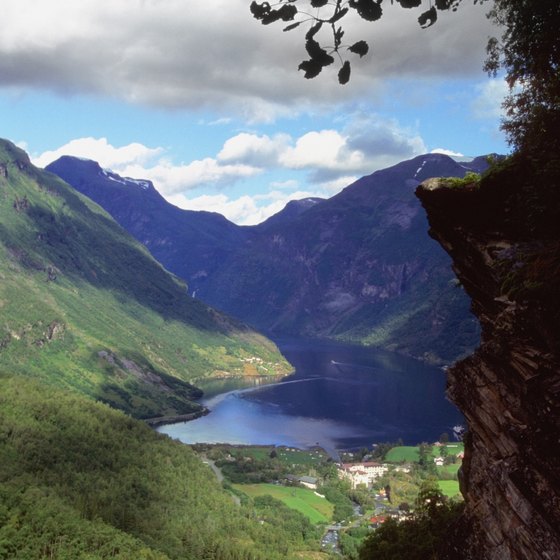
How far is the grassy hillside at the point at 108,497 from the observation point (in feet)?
203

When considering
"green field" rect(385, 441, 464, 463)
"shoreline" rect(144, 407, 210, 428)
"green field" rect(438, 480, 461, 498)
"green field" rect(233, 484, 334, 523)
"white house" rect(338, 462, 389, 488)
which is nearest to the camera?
"green field" rect(438, 480, 461, 498)

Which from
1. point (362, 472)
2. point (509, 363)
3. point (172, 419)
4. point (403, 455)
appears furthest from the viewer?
point (172, 419)

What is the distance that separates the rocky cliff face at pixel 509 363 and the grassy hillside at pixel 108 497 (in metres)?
50.6

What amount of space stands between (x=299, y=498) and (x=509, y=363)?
104 meters

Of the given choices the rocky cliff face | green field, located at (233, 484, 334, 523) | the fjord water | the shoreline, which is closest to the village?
green field, located at (233, 484, 334, 523)

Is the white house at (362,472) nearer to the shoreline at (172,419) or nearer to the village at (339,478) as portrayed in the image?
the village at (339,478)

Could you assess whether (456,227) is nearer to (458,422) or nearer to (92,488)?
(92,488)

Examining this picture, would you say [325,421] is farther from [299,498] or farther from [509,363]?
[509,363]

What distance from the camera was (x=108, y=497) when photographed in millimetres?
81875

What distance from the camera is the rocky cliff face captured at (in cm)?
1305

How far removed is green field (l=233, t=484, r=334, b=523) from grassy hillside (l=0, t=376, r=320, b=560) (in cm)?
477

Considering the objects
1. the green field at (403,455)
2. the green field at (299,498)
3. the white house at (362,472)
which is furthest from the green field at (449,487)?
the green field at (299,498)

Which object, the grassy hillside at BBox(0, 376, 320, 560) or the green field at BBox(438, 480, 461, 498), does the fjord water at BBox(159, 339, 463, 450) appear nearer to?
the green field at BBox(438, 480, 461, 498)

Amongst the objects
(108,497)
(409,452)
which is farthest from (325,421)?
(108,497)
